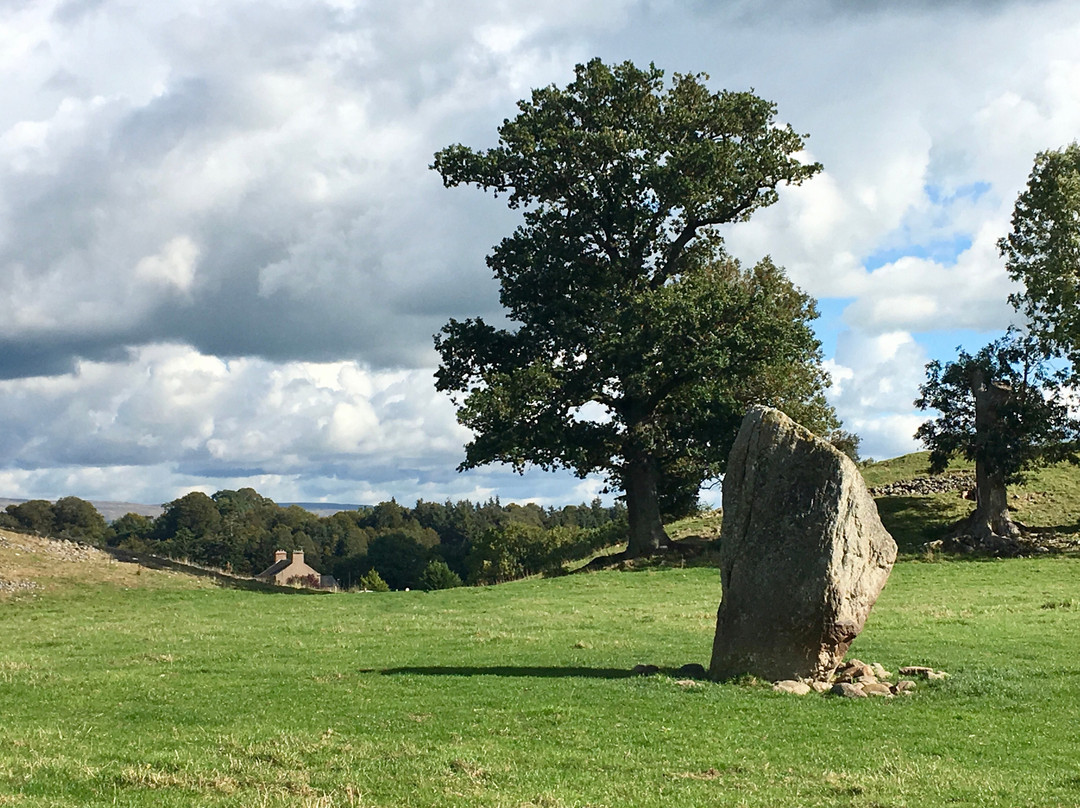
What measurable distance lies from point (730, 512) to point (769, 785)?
8.52 meters

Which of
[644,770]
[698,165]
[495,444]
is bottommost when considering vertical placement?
[644,770]

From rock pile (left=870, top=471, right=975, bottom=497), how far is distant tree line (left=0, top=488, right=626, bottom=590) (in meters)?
22.3

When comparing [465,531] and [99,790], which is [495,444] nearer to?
[99,790]

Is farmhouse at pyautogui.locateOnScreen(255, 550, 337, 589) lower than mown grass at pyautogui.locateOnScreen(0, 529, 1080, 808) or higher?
lower

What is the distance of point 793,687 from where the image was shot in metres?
17.8

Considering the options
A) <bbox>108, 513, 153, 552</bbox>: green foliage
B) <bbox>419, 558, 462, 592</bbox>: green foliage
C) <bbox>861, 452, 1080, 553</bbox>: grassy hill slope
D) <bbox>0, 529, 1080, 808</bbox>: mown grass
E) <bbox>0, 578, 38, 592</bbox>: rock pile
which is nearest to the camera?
<bbox>0, 529, 1080, 808</bbox>: mown grass

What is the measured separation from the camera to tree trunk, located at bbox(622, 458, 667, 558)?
50.8 meters

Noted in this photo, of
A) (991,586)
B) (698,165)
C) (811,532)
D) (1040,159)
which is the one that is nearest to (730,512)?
(811,532)

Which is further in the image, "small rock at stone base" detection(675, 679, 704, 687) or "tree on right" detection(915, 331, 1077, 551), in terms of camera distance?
"tree on right" detection(915, 331, 1077, 551)

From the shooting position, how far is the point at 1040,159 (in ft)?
172

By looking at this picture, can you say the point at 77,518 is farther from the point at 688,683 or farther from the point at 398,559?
the point at 688,683

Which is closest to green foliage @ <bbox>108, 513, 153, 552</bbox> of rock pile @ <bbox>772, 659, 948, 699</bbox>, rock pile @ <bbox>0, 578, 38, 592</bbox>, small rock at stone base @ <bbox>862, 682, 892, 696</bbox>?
rock pile @ <bbox>0, 578, 38, 592</bbox>

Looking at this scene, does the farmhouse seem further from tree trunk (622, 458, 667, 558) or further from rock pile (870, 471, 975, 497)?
rock pile (870, 471, 975, 497)

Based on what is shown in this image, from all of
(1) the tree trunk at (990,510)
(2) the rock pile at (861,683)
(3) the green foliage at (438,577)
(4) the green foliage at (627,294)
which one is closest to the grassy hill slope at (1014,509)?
(1) the tree trunk at (990,510)
